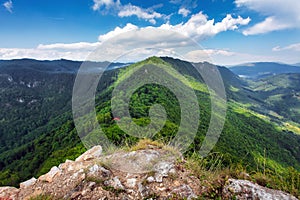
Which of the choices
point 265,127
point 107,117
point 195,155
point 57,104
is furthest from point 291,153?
point 57,104

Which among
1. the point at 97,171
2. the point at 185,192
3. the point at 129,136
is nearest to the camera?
the point at 185,192

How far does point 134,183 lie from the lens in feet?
18.1

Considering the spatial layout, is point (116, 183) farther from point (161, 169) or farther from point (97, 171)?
point (161, 169)

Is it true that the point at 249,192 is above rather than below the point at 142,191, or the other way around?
above

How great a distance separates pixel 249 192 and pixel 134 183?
284 centimetres

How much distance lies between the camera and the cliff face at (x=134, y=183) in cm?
502

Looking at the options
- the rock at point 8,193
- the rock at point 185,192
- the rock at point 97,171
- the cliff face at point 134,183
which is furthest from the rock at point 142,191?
the rock at point 8,193

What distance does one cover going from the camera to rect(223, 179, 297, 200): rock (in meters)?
4.77

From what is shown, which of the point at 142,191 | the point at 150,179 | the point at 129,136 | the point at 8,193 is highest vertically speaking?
the point at 150,179

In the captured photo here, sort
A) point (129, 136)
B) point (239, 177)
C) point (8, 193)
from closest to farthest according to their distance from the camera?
1. point (239, 177)
2. point (8, 193)
3. point (129, 136)

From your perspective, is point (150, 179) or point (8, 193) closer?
point (150, 179)

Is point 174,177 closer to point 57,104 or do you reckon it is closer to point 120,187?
point 120,187

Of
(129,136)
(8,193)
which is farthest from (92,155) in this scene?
(129,136)

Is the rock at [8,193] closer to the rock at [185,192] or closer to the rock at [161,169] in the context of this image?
the rock at [161,169]
